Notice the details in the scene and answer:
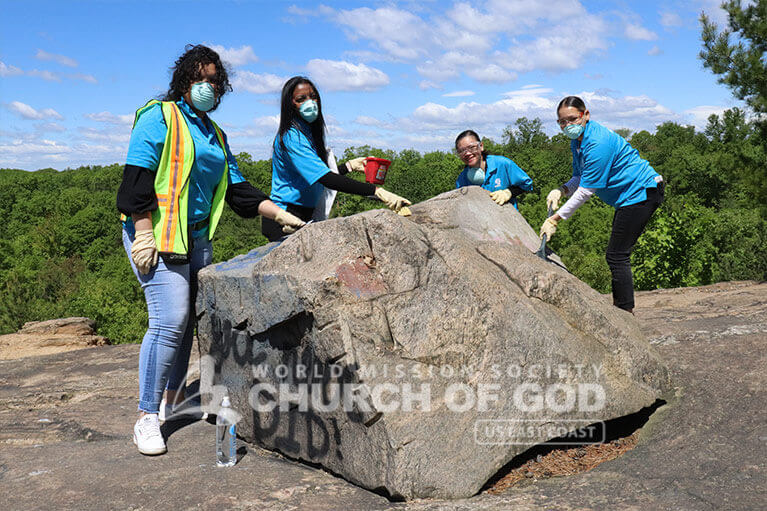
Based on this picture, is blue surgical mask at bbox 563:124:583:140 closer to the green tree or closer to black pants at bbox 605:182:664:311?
black pants at bbox 605:182:664:311

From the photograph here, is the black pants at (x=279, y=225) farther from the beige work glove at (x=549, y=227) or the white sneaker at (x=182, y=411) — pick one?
the beige work glove at (x=549, y=227)

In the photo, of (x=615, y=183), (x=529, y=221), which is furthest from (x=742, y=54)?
(x=529, y=221)

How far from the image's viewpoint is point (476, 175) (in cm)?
511

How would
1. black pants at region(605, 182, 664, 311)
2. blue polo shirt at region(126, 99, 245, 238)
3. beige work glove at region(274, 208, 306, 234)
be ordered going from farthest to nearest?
1. black pants at region(605, 182, 664, 311)
2. beige work glove at region(274, 208, 306, 234)
3. blue polo shirt at region(126, 99, 245, 238)

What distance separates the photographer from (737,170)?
10945 millimetres

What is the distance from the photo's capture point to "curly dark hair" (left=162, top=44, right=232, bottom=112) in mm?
3613

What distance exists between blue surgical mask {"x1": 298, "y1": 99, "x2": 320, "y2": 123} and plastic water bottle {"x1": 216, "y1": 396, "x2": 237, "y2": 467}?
1.70 m

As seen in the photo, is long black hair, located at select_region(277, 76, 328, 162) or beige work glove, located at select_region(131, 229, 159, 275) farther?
long black hair, located at select_region(277, 76, 328, 162)

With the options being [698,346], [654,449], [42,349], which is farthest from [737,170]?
[42,349]

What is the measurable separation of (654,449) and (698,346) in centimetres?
152

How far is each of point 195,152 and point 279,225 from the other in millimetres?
951

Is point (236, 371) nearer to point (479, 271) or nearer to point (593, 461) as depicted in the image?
point (479, 271)

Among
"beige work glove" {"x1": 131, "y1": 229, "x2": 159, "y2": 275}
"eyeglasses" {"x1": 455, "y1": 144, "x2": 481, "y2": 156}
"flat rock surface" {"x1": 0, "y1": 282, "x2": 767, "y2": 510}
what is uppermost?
"eyeglasses" {"x1": 455, "y1": 144, "x2": 481, "y2": 156}

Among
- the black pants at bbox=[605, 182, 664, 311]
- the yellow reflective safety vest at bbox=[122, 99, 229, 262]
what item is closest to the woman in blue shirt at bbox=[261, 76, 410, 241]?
the yellow reflective safety vest at bbox=[122, 99, 229, 262]
